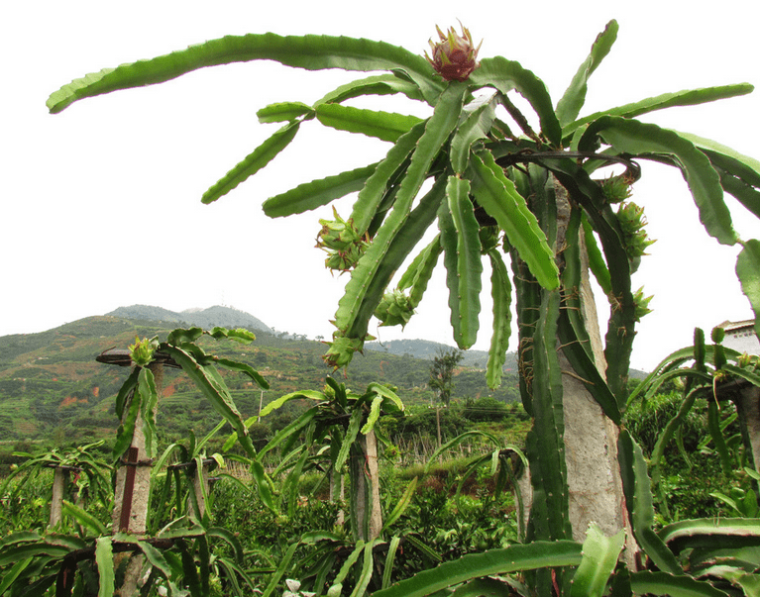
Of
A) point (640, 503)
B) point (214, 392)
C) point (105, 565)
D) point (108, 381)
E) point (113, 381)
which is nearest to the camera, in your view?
point (640, 503)

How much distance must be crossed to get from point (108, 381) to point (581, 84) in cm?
5588

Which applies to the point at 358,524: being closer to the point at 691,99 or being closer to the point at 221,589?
the point at 221,589

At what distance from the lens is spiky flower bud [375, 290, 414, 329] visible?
A: 98 cm

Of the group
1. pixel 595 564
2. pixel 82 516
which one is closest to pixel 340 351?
pixel 595 564

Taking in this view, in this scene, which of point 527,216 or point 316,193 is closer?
point 527,216

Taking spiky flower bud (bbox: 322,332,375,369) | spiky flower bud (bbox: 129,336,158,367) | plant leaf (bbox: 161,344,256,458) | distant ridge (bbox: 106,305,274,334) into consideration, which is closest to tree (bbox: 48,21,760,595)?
spiky flower bud (bbox: 322,332,375,369)

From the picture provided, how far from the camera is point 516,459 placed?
1.90m

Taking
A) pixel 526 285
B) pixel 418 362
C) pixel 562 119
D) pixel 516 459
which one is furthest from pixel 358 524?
pixel 418 362

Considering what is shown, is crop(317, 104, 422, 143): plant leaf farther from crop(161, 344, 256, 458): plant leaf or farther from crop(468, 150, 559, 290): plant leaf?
crop(161, 344, 256, 458): plant leaf

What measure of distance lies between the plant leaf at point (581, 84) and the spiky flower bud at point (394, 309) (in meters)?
0.63

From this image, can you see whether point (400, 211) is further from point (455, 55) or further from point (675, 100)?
point (675, 100)

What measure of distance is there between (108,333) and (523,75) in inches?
3051

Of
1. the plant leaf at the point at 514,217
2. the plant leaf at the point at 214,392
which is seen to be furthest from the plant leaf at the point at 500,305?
the plant leaf at the point at 214,392

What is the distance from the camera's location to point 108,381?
47562 mm
